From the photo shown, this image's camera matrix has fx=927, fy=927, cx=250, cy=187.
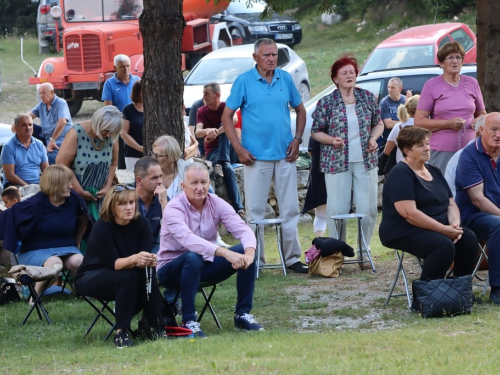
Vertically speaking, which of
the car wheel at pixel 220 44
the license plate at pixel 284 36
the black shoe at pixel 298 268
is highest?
the license plate at pixel 284 36

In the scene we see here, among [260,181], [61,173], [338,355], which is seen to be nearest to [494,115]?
[260,181]

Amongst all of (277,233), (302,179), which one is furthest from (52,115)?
(277,233)

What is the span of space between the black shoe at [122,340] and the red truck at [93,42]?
13.9m

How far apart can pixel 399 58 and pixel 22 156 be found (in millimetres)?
7432

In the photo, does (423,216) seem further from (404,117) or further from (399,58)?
(399,58)

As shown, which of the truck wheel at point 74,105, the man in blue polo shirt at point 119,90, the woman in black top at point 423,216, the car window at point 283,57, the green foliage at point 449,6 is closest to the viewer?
the woman in black top at point 423,216

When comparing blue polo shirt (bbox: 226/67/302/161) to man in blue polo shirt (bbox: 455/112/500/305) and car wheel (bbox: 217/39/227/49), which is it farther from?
car wheel (bbox: 217/39/227/49)

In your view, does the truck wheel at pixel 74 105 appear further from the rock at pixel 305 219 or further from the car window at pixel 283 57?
the rock at pixel 305 219

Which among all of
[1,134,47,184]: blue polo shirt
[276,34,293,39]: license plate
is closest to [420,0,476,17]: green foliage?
[276,34,293,39]: license plate

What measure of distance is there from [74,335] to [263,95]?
319 cm

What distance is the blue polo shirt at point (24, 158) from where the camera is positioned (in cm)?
1066

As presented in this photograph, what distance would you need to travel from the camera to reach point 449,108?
8.71m

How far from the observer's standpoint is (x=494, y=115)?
766cm

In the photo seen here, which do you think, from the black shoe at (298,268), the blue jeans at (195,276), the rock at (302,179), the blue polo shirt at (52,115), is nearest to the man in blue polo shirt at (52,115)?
the blue polo shirt at (52,115)
